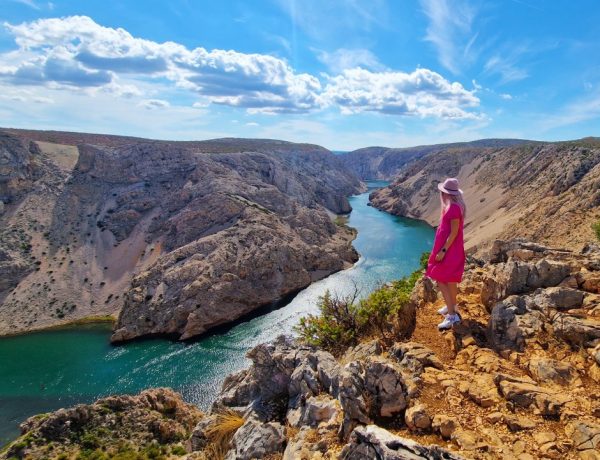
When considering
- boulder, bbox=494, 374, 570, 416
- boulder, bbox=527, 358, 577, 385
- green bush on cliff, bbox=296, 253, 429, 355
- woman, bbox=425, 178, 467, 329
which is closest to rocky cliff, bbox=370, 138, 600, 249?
green bush on cliff, bbox=296, 253, 429, 355

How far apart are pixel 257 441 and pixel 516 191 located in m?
100

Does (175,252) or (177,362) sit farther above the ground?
(175,252)

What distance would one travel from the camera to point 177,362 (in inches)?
1742

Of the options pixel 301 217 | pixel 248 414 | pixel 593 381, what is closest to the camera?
pixel 593 381

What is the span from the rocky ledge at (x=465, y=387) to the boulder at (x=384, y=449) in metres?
0.02

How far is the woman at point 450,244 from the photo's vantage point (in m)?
9.23

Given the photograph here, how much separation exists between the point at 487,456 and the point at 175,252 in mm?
61387

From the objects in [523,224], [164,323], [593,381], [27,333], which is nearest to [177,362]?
[164,323]

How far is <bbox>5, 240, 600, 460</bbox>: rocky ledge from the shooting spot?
617 cm

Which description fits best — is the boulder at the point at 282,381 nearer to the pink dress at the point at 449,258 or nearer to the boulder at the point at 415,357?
the boulder at the point at 415,357

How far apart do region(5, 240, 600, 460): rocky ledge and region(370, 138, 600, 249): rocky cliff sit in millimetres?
45437

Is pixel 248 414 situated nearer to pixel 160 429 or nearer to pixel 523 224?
pixel 160 429

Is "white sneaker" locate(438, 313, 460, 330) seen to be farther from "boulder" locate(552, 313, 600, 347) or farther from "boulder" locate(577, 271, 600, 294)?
"boulder" locate(577, 271, 600, 294)

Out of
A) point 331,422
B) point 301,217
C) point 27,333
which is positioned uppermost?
point 331,422
